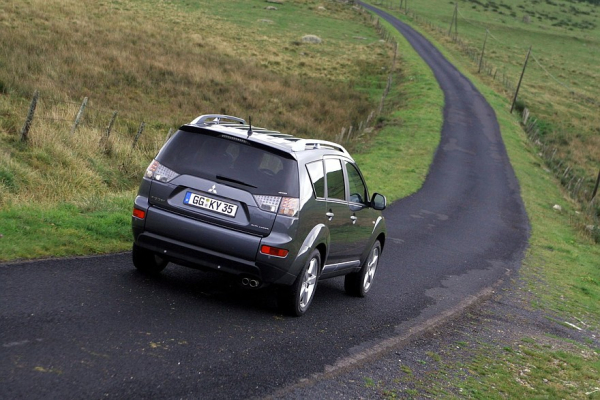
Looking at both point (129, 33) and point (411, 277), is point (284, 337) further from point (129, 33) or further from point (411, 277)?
point (129, 33)

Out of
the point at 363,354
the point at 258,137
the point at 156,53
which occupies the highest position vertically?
the point at 258,137

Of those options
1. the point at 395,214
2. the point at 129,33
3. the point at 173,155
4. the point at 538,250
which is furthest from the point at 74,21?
the point at 173,155

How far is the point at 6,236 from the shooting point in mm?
9094

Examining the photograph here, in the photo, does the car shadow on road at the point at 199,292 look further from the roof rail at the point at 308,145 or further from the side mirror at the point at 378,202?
the roof rail at the point at 308,145

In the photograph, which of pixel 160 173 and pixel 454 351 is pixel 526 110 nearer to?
pixel 454 351

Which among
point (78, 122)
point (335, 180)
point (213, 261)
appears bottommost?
point (78, 122)

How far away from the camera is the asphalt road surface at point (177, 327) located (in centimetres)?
550

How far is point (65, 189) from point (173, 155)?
7587 millimetres

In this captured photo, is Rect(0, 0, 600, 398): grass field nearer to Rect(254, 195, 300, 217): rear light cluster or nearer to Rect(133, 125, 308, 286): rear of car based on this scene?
Rect(133, 125, 308, 286): rear of car

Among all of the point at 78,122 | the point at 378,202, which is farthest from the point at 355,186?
the point at 78,122

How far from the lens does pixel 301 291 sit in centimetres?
830

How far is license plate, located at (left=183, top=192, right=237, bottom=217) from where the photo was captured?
7.61 m

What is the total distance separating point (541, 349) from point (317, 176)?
11.8 feet

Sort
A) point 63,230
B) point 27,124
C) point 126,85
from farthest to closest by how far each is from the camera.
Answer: point 126,85 → point 27,124 → point 63,230
